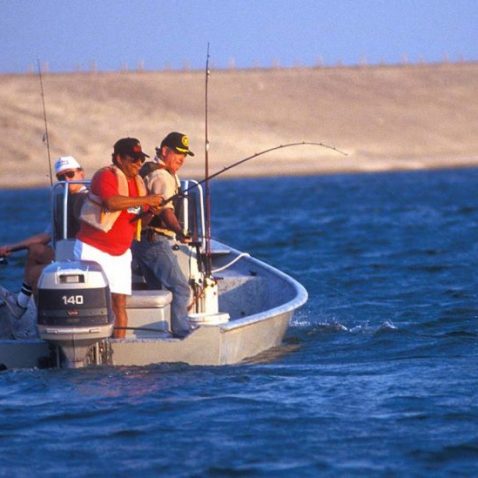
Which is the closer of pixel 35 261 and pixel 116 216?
pixel 116 216

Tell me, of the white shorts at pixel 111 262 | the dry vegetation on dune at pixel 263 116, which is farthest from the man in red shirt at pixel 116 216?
the dry vegetation on dune at pixel 263 116

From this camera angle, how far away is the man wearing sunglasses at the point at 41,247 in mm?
11203

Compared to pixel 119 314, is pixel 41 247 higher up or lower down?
higher up

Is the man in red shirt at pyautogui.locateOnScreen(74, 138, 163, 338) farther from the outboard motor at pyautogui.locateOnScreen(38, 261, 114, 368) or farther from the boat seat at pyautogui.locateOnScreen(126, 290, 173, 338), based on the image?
the outboard motor at pyautogui.locateOnScreen(38, 261, 114, 368)

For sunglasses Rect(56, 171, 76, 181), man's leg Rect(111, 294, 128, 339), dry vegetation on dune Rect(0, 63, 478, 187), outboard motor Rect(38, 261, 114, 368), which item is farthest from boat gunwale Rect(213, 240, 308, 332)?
dry vegetation on dune Rect(0, 63, 478, 187)

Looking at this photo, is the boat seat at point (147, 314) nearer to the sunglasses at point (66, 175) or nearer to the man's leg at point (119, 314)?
the man's leg at point (119, 314)

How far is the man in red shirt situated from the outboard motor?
0.43m

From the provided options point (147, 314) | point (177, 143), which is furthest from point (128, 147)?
point (147, 314)

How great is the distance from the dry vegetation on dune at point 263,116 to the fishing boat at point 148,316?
57368 millimetres

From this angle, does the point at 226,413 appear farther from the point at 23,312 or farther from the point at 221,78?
the point at 221,78

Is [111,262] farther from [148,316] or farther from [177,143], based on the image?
[177,143]

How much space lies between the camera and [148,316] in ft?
35.3

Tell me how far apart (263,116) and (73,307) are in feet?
299

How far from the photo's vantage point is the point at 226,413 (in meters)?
9.31
